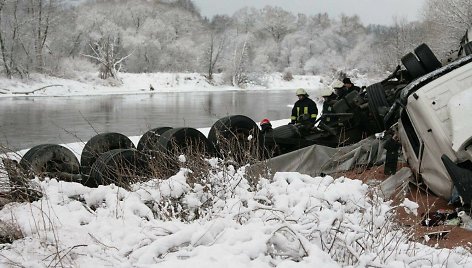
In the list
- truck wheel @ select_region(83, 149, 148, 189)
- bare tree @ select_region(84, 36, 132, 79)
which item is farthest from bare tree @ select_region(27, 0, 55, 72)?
truck wheel @ select_region(83, 149, 148, 189)

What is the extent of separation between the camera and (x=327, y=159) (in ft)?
22.0

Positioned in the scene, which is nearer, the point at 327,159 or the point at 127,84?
the point at 327,159

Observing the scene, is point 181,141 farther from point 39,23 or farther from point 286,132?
point 39,23

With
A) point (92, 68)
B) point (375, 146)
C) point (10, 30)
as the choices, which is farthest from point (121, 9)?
point (375, 146)

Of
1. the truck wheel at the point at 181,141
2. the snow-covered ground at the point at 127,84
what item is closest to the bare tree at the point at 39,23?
the snow-covered ground at the point at 127,84

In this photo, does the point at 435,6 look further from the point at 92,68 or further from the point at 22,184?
the point at 22,184

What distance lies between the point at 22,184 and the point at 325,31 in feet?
308

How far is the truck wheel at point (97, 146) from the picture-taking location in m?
6.68

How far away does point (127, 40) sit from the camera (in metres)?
54.8

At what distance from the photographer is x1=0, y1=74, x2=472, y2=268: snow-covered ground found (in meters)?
2.71

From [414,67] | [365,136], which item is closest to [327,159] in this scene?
[365,136]

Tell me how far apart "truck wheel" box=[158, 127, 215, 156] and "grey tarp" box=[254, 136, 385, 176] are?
1.03m

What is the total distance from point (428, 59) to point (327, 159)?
76.9 inches

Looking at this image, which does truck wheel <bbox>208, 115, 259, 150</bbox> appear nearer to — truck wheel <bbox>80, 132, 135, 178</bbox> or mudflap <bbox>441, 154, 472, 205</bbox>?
truck wheel <bbox>80, 132, 135, 178</bbox>
